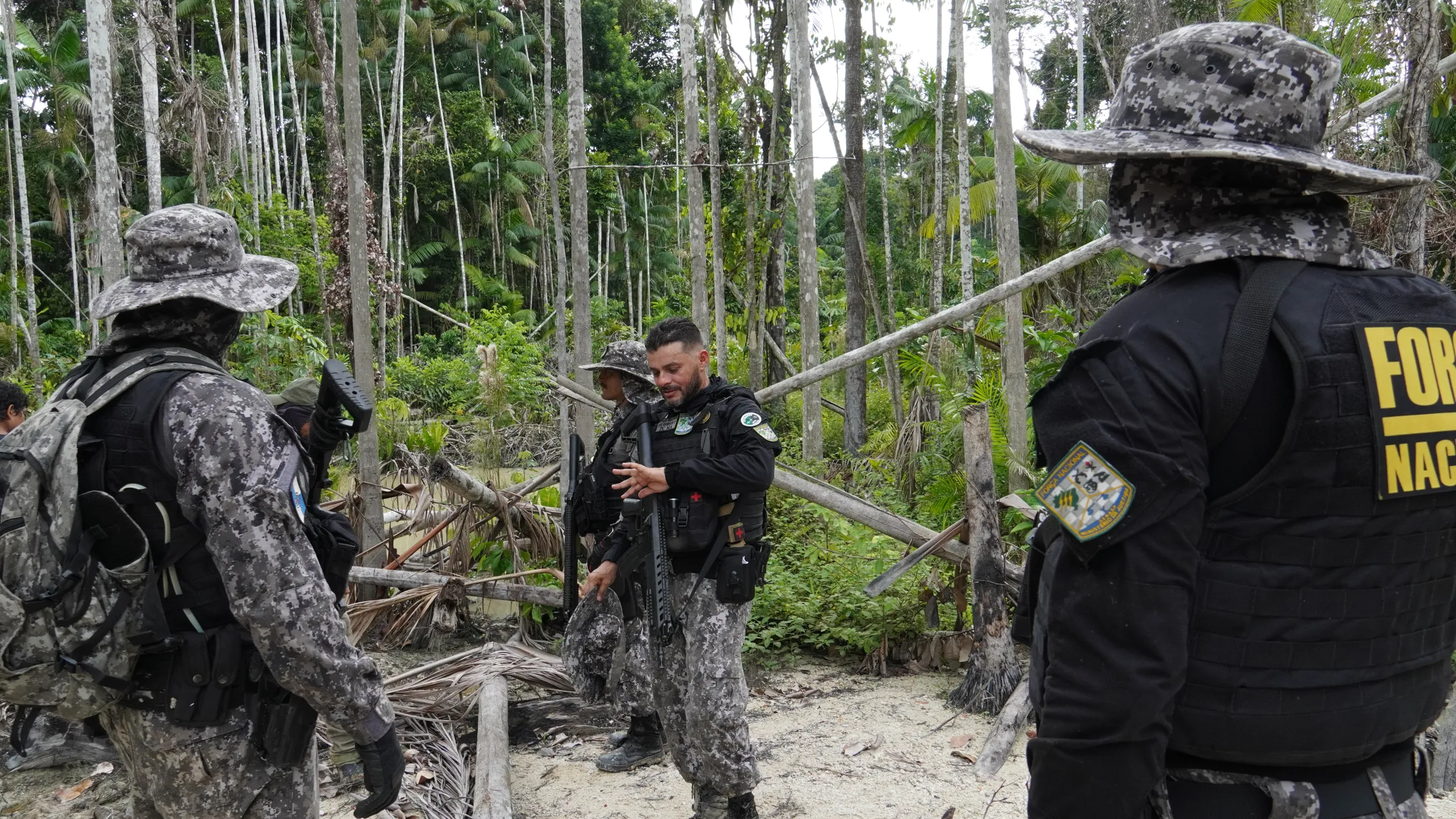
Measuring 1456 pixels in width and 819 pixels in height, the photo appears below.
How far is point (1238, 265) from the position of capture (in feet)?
4.72

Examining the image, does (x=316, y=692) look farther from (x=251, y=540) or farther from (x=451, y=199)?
(x=451, y=199)

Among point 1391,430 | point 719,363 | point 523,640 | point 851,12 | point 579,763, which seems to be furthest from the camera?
point 851,12

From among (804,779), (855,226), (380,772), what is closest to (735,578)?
(804,779)

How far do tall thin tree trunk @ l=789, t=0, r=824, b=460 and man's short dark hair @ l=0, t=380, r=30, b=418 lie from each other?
6.15 m

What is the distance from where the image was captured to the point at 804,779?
4492 millimetres

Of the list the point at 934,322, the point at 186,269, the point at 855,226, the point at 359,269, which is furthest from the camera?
the point at 855,226

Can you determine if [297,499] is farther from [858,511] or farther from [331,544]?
[858,511]

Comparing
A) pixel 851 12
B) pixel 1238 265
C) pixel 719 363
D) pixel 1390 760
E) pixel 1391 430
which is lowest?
pixel 719 363

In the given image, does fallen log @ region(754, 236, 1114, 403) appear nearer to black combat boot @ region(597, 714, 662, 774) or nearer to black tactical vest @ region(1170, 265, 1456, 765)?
black combat boot @ region(597, 714, 662, 774)

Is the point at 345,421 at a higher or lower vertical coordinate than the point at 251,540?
higher

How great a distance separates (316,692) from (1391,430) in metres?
2.16

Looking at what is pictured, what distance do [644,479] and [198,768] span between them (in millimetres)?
1898

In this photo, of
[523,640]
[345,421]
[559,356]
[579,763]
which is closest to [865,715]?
[579,763]

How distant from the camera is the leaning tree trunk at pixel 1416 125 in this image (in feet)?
13.5
